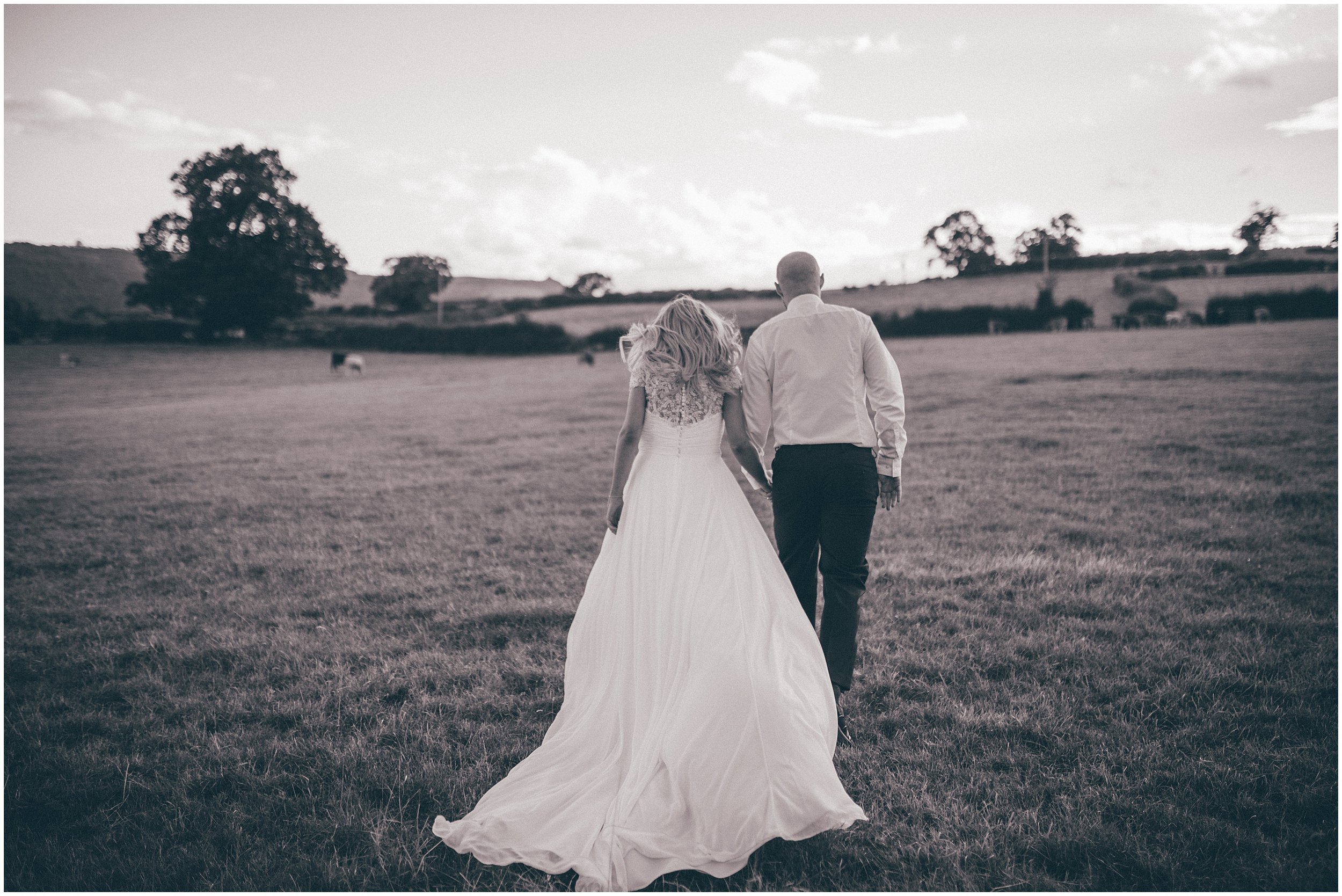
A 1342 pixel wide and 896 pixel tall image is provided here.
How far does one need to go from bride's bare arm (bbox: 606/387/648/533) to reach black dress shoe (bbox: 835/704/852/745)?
1.65 metres

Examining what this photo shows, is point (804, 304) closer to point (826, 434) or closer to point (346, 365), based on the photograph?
point (826, 434)

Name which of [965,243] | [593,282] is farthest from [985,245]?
[593,282]

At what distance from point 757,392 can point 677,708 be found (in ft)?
6.34

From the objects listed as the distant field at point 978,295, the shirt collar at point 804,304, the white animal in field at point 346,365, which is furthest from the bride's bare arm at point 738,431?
the white animal in field at point 346,365

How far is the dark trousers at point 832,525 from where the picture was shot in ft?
14.7

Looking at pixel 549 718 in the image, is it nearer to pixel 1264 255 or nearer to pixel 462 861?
pixel 462 861

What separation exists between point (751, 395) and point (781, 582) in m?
1.22

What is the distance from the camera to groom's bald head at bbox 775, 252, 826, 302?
4598mm

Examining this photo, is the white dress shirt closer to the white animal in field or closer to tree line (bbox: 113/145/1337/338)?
the white animal in field

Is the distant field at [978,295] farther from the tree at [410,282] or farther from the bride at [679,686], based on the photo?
the bride at [679,686]

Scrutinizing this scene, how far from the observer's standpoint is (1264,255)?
56.1 meters

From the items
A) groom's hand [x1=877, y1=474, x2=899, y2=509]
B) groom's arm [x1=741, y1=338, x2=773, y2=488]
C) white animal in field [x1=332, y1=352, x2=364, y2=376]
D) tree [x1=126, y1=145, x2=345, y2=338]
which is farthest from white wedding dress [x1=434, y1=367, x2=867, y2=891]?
tree [x1=126, y1=145, x2=345, y2=338]

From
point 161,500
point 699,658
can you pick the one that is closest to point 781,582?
point 699,658

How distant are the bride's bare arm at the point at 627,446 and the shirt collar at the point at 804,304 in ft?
3.46
